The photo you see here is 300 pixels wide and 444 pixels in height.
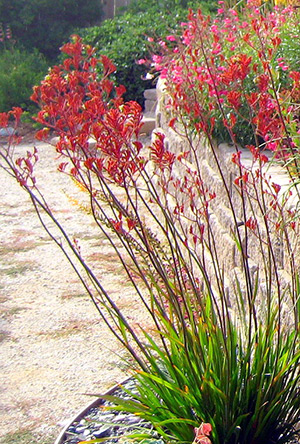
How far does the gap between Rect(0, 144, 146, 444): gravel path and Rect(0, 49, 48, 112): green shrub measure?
14.6ft

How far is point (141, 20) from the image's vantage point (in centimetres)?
1045

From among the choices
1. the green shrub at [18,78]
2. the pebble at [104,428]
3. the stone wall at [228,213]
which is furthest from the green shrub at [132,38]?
the pebble at [104,428]

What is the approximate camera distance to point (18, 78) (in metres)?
10.5

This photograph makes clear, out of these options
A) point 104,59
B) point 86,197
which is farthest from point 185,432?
point 86,197

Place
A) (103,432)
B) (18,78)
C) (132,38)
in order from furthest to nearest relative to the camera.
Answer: (18,78) → (132,38) → (103,432)

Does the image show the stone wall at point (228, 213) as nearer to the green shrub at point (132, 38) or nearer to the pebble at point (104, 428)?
the pebble at point (104, 428)

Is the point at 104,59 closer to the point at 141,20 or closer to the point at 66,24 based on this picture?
the point at 141,20

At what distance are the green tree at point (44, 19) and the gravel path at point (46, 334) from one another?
23.4ft

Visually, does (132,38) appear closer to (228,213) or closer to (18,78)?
(18,78)

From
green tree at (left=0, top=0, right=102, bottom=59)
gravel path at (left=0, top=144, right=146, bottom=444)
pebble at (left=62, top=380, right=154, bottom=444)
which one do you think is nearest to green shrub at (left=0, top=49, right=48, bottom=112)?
green tree at (left=0, top=0, right=102, bottom=59)

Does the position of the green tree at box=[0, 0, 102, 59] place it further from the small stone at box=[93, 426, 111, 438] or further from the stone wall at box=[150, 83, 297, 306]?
the small stone at box=[93, 426, 111, 438]

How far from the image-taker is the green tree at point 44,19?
1254cm

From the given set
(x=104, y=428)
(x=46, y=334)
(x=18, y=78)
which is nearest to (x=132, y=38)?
(x=18, y=78)

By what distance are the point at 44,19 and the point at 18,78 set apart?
2.78 metres
